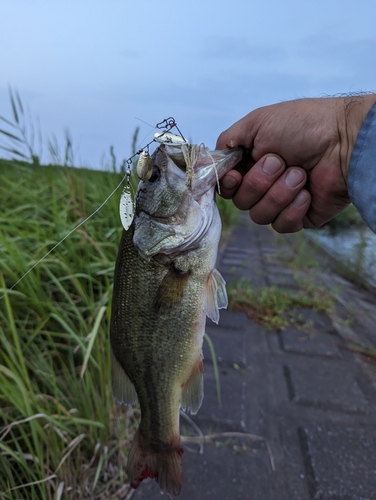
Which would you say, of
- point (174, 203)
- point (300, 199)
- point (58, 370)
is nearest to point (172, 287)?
point (174, 203)

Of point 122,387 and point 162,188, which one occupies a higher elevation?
point 162,188

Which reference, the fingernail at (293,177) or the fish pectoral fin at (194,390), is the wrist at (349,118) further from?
the fish pectoral fin at (194,390)

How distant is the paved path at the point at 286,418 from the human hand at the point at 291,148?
1.40 meters

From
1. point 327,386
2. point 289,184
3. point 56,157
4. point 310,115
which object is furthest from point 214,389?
point 56,157

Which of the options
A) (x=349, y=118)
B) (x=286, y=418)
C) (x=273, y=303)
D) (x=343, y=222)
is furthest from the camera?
(x=343, y=222)

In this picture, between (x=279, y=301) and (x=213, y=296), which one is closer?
(x=213, y=296)

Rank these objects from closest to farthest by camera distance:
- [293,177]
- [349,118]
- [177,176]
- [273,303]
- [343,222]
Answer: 1. [177,176]
2. [349,118]
3. [293,177]
4. [273,303]
5. [343,222]

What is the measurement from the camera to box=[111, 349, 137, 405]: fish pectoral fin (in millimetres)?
1604

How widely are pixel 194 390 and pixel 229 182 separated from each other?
856mm

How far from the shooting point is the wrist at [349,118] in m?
1.55

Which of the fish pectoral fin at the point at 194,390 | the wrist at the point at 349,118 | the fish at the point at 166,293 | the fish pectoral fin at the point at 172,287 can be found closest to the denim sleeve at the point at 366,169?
the wrist at the point at 349,118

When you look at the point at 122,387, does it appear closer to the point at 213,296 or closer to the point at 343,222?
the point at 213,296

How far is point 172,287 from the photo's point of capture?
147cm

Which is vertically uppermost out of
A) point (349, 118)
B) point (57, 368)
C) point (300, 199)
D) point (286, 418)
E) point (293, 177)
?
point (349, 118)
